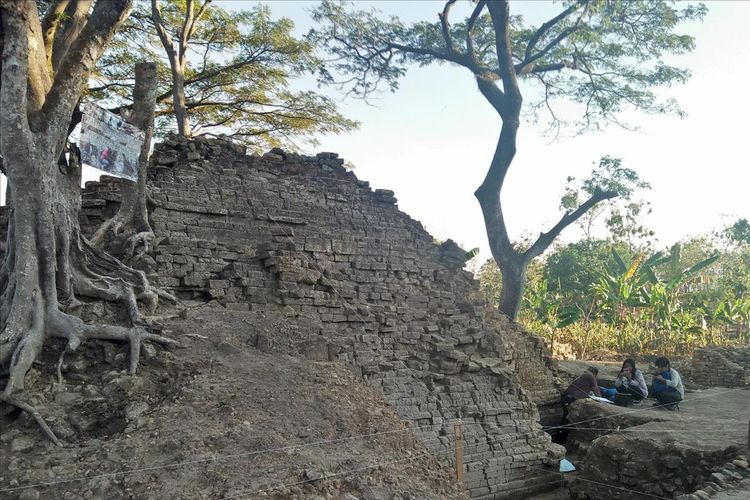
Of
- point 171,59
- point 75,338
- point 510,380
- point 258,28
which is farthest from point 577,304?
point 75,338

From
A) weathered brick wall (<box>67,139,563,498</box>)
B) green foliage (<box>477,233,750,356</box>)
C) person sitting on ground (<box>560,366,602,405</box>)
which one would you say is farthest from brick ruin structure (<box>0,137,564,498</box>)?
green foliage (<box>477,233,750,356</box>)

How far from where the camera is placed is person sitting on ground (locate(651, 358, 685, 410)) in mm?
8734

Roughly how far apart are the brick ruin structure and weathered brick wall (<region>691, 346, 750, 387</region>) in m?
6.99

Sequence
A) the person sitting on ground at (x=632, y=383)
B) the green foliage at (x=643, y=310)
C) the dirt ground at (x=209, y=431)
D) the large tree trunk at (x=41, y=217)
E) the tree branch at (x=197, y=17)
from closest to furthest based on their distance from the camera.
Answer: the dirt ground at (x=209, y=431), the large tree trunk at (x=41, y=217), the person sitting on ground at (x=632, y=383), the tree branch at (x=197, y=17), the green foliage at (x=643, y=310)

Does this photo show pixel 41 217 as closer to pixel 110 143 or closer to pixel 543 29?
pixel 110 143

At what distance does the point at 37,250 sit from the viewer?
16.2 ft

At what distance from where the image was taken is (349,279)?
24.9 feet

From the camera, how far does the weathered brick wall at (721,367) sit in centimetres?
1225

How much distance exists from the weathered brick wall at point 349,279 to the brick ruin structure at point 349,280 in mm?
18

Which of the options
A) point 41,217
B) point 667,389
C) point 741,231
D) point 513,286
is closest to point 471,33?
point 513,286

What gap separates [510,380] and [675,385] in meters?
2.99

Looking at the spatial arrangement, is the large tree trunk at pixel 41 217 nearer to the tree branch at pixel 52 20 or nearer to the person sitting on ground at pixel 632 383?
the tree branch at pixel 52 20

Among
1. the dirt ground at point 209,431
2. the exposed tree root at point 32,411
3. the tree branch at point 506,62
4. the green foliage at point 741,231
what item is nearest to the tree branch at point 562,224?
the tree branch at point 506,62

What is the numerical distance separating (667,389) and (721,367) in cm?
508
